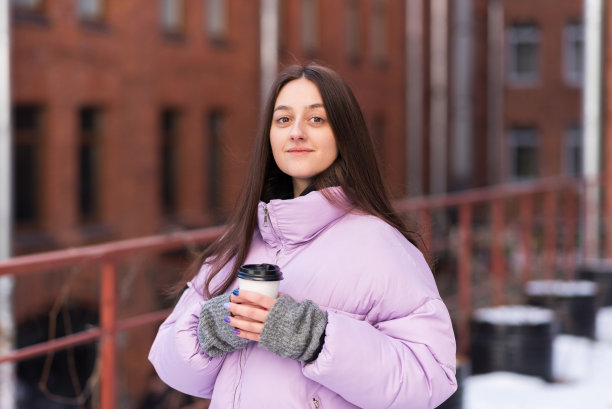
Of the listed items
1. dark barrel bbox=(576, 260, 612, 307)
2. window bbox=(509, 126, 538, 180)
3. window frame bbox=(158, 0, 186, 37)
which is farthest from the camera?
window bbox=(509, 126, 538, 180)

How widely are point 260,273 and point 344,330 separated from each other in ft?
0.64

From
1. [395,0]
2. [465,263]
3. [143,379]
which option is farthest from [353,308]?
[395,0]

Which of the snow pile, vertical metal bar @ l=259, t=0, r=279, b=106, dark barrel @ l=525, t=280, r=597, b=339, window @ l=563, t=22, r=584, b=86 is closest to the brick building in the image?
vertical metal bar @ l=259, t=0, r=279, b=106

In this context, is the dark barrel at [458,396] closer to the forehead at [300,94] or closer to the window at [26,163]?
the forehead at [300,94]

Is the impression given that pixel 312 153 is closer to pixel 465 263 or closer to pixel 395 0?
pixel 465 263

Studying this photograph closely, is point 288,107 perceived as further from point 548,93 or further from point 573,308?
point 548,93

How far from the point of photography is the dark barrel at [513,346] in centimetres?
563

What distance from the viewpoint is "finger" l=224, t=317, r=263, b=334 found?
1845mm

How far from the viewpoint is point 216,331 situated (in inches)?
77.0

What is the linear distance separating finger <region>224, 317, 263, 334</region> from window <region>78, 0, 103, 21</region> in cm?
1564

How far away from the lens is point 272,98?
215cm

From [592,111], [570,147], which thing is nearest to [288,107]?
[592,111]

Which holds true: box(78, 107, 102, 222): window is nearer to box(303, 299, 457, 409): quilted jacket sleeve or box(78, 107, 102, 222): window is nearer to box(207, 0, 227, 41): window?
box(207, 0, 227, 41): window

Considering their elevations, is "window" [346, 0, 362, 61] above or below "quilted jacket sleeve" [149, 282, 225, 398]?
above
